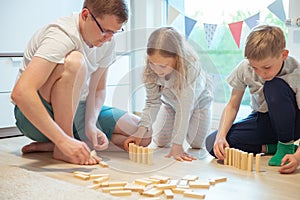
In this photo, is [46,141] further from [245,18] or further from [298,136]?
[245,18]

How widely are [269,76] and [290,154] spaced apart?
240 millimetres

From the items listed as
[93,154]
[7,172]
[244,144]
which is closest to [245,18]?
[244,144]

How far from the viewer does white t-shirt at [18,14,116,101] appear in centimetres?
119

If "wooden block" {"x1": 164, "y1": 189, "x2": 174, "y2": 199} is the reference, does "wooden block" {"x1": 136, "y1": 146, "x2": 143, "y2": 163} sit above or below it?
below

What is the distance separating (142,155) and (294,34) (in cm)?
95

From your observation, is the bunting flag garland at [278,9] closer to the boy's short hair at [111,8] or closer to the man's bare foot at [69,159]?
the boy's short hair at [111,8]

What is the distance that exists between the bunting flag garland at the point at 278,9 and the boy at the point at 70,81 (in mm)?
881

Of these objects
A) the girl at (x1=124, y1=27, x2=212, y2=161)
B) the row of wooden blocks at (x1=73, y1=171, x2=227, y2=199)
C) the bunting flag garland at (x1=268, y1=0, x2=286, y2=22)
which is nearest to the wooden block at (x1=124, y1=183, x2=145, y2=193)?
the row of wooden blocks at (x1=73, y1=171, x2=227, y2=199)

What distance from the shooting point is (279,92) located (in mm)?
1293

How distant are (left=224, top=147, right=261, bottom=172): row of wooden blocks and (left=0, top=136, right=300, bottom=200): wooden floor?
2 cm

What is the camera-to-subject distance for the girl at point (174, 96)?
1.30m

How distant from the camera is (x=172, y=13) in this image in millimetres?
2445

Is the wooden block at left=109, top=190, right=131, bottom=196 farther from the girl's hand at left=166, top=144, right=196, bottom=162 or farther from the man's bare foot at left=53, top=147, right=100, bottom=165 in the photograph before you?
the girl's hand at left=166, top=144, right=196, bottom=162

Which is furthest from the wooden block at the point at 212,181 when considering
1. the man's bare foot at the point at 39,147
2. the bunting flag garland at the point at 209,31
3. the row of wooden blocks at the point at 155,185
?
the bunting flag garland at the point at 209,31
